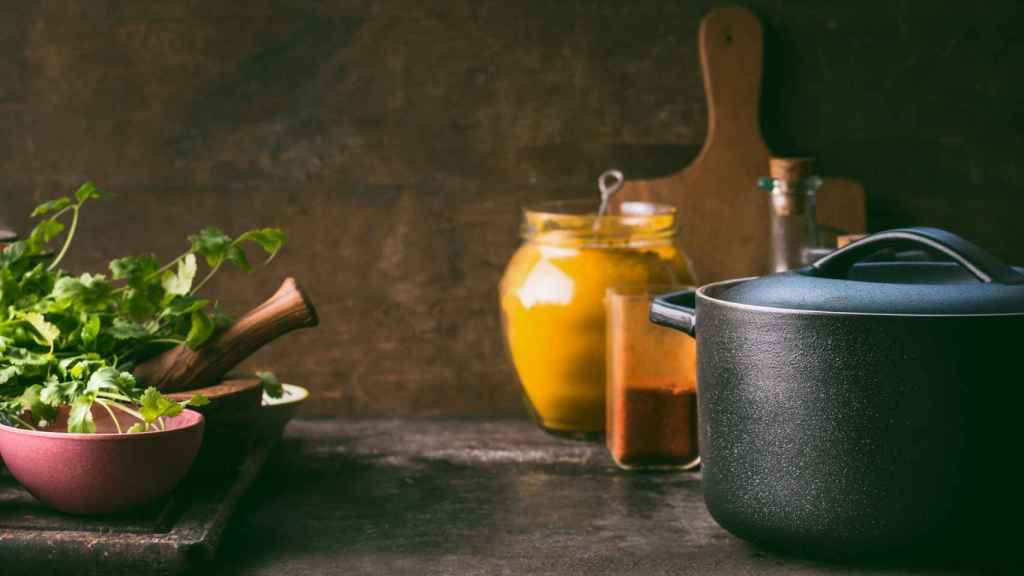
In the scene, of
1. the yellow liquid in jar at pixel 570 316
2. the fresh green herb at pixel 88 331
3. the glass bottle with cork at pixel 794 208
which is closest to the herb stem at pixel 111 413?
the fresh green herb at pixel 88 331

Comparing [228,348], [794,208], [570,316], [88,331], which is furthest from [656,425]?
[88,331]

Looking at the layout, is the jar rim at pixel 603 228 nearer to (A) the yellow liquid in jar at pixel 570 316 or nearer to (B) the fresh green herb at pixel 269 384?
(A) the yellow liquid in jar at pixel 570 316

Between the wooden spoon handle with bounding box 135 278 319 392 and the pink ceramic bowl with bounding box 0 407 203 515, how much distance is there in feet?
0.51

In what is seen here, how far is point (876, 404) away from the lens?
2.46 feet

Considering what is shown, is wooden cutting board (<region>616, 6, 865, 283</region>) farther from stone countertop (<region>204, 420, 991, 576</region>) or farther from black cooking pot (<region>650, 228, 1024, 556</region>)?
black cooking pot (<region>650, 228, 1024, 556</region>)

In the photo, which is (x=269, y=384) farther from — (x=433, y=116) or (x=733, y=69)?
(x=733, y=69)

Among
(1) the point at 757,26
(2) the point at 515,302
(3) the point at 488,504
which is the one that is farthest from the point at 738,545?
(1) the point at 757,26

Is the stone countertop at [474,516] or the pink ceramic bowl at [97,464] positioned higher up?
the pink ceramic bowl at [97,464]

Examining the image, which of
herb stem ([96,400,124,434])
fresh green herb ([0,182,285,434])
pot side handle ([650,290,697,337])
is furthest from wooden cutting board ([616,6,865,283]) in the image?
herb stem ([96,400,124,434])

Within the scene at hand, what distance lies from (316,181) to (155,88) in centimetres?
21

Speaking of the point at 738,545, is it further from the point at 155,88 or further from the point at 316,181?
the point at 155,88

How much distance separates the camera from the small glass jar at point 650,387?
1.06 m

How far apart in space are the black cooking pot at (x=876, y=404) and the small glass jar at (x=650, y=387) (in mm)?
243

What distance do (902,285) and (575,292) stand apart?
425 millimetres
